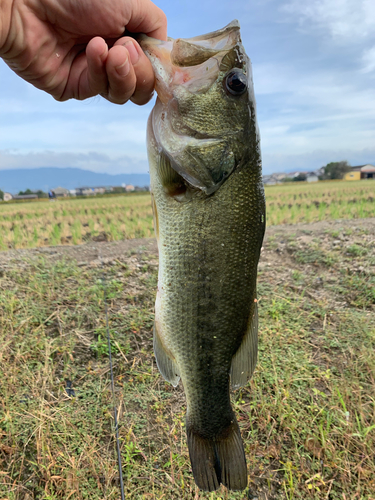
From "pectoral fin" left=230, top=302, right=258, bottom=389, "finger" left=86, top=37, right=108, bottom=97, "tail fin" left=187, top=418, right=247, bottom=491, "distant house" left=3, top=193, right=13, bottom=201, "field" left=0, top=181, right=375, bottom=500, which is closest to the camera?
"finger" left=86, top=37, right=108, bottom=97

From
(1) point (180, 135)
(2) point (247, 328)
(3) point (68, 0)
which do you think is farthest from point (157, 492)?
(3) point (68, 0)

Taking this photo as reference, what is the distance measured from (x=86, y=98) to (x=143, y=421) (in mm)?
2691

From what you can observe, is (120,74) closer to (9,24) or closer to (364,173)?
(9,24)

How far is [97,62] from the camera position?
1.48 m

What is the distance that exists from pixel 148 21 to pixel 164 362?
172 cm

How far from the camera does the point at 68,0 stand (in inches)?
62.8

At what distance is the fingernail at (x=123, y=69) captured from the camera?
1449 mm

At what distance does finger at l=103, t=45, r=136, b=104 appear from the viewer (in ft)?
4.72

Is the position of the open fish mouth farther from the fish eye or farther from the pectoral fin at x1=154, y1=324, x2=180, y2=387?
the pectoral fin at x1=154, y1=324, x2=180, y2=387

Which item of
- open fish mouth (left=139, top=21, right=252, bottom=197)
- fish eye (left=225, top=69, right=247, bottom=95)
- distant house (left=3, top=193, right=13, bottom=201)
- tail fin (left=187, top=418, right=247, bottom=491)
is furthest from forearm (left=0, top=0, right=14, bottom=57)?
distant house (left=3, top=193, right=13, bottom=201)

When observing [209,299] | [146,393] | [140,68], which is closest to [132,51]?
[140,68]

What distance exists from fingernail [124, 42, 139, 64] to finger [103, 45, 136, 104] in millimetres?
42

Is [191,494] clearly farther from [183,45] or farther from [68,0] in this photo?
[68,0]

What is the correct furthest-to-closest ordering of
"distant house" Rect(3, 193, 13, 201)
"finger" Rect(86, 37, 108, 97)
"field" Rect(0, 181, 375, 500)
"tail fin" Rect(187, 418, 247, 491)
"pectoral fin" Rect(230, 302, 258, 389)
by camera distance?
1. "distant house" Rect(3, 193, 13, 201)
2. "field" Rect(0, 181, 375, 500)
3. "pectoral fin" Rect(230, 302, 258, 389)
4. "tail fin" Rect(187, 418, 247, 491)
5. "finger" Rect(86, 37, 108, 97)
